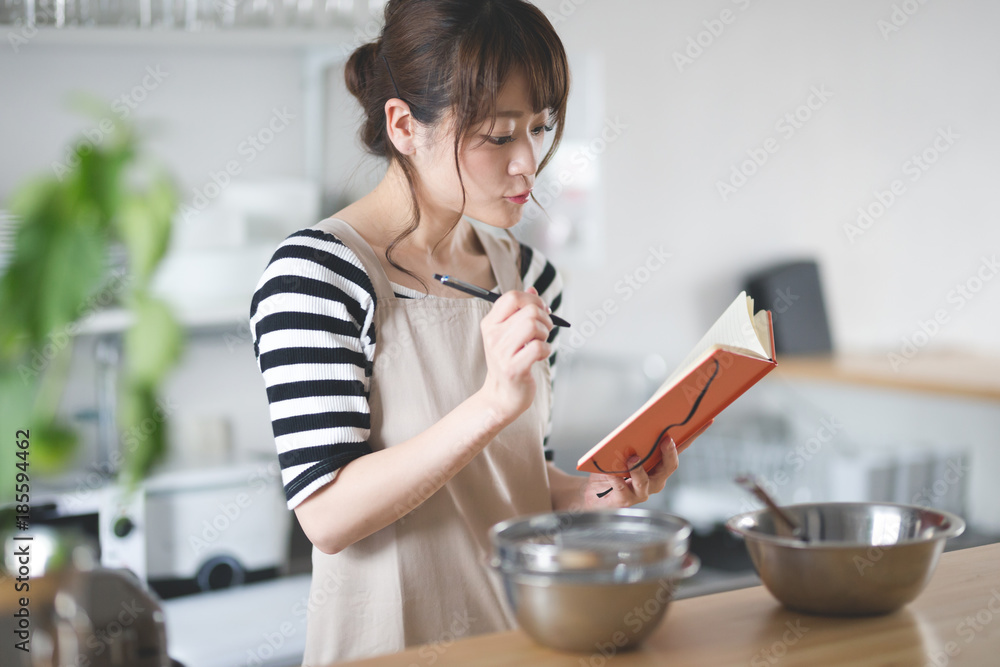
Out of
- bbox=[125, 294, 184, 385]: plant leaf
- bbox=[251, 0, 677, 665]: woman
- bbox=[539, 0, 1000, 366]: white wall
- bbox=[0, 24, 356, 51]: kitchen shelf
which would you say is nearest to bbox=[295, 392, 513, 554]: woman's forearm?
bbox=[251, 0, 677, 665]: woman

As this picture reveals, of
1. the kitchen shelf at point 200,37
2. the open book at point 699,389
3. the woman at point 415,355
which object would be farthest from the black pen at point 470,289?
the kitchen shelf at point 200,37

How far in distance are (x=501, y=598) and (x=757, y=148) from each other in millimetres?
2774

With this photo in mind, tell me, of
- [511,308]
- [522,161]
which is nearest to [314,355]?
[511,308]

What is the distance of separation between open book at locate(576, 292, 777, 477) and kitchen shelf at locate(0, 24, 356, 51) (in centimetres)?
164

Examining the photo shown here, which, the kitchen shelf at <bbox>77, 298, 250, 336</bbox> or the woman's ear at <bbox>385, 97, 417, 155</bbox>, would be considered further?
the kitchen shelf at <bbox>77, 298, 250, 336</bbox>

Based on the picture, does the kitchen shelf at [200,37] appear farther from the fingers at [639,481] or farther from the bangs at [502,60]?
the fingers at [639,481]

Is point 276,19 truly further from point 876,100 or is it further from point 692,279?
point 876,100

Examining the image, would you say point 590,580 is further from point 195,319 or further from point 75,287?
point 195,319

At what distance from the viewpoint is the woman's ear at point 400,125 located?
4.02 feet

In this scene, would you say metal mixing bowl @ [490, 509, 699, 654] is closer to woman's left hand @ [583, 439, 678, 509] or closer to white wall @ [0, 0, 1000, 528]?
woman's left hand @ [583, 439, 678, 509]

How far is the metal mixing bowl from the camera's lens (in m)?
0.87

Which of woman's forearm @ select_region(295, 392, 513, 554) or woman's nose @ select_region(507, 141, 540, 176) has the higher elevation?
woman's nose @ select_region(507, 141, 540, 176)

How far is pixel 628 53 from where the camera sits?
3262 mm

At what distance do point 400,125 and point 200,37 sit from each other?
1.21 metres
